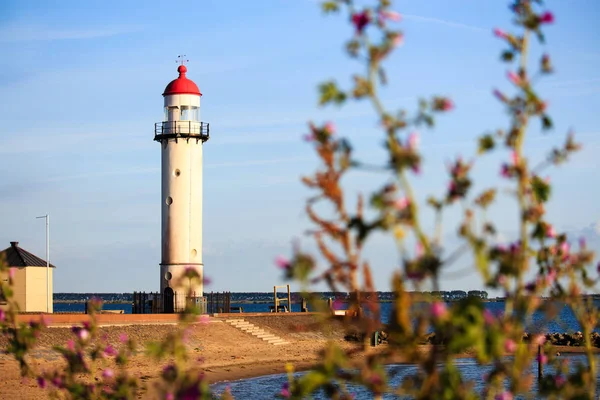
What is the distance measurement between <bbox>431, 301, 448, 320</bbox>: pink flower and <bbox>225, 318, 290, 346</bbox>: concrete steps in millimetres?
39929

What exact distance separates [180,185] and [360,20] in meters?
38.1

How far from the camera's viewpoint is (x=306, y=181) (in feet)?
16.4

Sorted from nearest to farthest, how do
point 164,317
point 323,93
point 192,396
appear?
point 323,93
point 192,396
point 164,317

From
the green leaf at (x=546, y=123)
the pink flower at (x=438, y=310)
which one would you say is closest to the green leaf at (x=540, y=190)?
the green leaf at (x=546, y=123)

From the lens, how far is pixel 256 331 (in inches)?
1747

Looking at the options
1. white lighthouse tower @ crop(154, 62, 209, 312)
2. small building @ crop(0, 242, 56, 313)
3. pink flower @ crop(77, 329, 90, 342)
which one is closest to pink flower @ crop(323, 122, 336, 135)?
pink flower @ crop(77, 329, 90, 342)

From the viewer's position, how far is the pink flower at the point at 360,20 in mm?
4648

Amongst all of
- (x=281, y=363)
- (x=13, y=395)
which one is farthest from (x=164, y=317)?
(x=13, y=395)

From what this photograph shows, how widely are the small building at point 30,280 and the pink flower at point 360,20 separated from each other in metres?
40.5

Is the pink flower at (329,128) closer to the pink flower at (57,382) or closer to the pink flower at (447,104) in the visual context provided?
the pink flower at (447,104)

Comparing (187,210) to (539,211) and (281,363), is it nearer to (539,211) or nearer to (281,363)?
(281,363)

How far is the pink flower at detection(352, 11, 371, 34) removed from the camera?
15.3 ft

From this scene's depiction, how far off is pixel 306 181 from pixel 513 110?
114 cm

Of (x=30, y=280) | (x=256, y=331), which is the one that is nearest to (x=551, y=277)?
(x=256, y=331)
